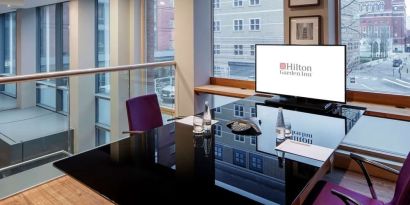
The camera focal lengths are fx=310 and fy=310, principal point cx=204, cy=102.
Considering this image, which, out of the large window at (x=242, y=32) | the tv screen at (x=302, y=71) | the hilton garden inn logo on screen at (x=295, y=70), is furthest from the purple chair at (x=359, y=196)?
the large window at (x=242, y=32)

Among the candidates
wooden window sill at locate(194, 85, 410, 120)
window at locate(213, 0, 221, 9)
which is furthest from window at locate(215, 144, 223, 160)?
window at locate(213, 0, 221, 9)

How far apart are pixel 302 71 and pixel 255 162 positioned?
1490 millimetres

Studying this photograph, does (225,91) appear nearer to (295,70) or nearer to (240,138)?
(295,70)

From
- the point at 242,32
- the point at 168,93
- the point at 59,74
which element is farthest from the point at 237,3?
the point at 59,74

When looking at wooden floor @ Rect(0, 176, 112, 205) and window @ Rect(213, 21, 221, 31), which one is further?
window @ Rect(213, 21, 221, 31)

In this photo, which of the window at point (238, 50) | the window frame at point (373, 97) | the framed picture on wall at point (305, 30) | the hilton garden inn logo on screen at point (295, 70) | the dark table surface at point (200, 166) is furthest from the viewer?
the window at point (238, 50)

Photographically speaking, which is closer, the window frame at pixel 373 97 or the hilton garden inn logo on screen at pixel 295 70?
the hilton garden inn logo on screen at pixel 295 70

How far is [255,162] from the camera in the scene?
1495 millimetres

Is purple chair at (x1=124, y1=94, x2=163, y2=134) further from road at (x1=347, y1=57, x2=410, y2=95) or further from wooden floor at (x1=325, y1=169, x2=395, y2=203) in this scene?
road at (x1=347, y1=57, x2=410, y2=95)

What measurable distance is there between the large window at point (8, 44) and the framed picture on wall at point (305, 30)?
23.5ft

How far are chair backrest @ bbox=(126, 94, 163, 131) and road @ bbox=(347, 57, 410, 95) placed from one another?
2026 millimetres

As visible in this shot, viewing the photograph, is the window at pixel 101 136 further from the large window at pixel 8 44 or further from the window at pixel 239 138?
the large window at pixel 8 44

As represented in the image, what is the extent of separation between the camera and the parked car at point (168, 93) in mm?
4289

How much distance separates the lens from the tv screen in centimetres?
253
